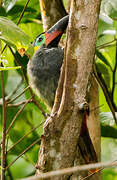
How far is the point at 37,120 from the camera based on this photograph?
3.00 m

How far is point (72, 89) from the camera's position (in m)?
1.87

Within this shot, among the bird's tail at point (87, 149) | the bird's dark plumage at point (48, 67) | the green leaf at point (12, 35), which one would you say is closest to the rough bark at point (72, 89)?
the green leaf at point (12, 35)

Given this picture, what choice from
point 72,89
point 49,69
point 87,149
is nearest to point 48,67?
point 49,69

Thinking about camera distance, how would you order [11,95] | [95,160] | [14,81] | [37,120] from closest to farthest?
[95,160], [37,120], [11,95], [14,81]

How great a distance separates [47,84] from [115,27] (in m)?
1.15

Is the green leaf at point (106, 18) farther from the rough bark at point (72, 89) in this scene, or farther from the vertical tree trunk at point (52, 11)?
the rough bark at point (72, 89)

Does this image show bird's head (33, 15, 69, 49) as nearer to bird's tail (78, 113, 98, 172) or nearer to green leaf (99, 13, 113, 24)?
green leaf (99, 13, 113, 24)

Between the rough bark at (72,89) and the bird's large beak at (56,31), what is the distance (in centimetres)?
69

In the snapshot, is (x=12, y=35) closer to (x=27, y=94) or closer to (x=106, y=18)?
(x=106, y=18)

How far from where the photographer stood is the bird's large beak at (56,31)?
8.57ft

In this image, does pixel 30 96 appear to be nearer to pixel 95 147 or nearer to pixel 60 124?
pixel 95 147

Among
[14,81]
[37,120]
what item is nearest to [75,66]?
[37,120]

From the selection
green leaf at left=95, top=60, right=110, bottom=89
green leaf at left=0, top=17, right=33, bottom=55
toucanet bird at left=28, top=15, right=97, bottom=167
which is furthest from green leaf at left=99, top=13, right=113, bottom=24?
green leaf at left=0, top=17, right=33, bottom=55

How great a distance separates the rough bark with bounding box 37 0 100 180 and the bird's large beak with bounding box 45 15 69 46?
2.28 ft
